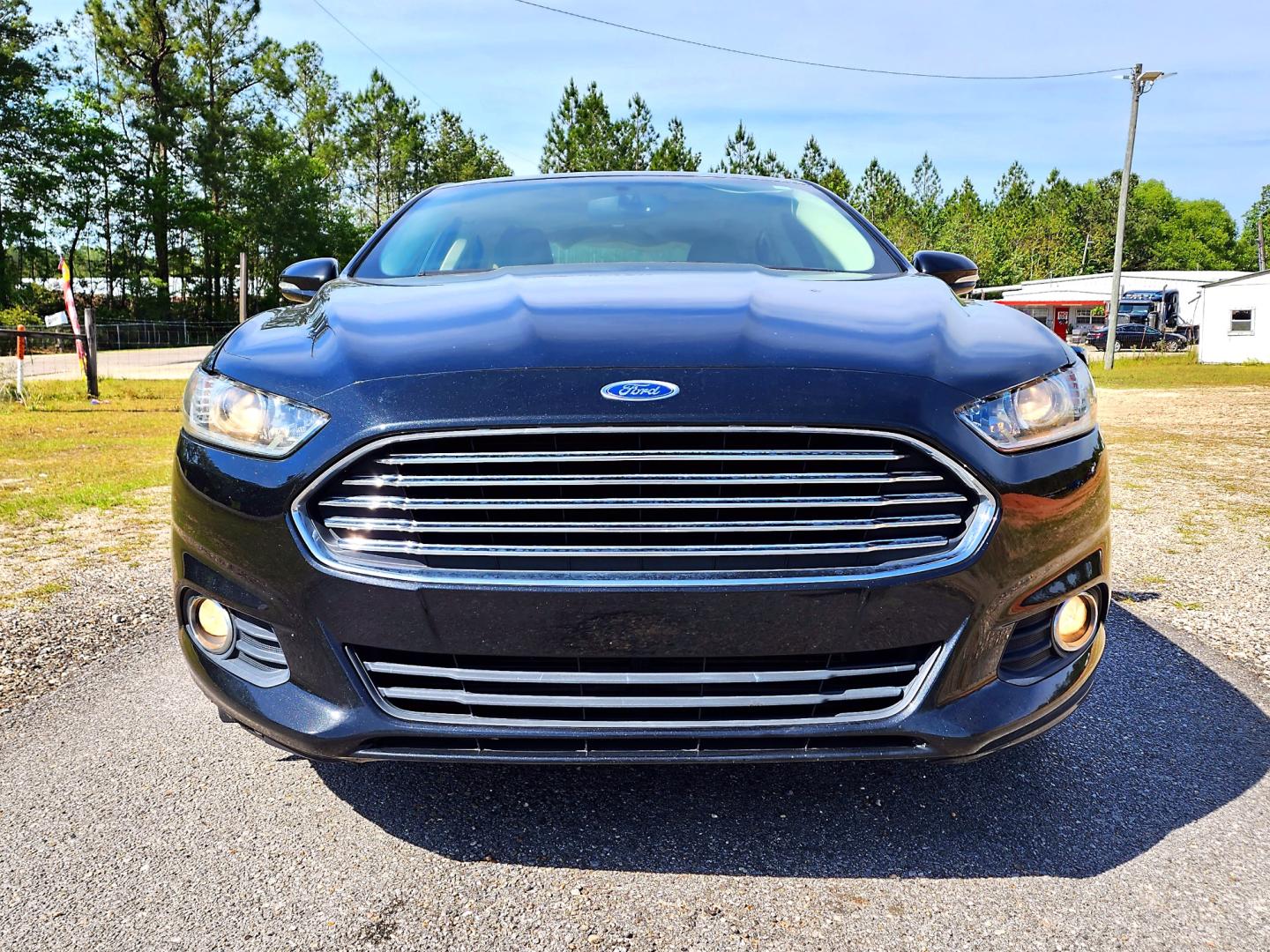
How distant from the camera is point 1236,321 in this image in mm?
35156

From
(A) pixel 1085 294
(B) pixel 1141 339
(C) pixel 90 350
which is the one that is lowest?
(B) pixel 1141 339

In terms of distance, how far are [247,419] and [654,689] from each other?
100 centimetres

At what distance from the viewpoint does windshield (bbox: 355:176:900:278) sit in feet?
10.9

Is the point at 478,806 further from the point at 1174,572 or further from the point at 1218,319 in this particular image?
the point at 1218,319

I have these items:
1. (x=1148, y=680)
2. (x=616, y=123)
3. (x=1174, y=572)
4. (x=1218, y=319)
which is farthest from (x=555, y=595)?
(x=616, y=123)

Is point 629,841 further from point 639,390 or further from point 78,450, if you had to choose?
point 78,450

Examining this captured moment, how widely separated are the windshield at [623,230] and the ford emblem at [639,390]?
1.20m

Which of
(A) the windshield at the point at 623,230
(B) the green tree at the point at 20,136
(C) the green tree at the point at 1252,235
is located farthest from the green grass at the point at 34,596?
(C) the green tree at the point at 1252,235

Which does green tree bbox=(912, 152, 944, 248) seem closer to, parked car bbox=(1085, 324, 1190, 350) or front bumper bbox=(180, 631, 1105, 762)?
parked car bbox=(1085, 324, 1190, 350)

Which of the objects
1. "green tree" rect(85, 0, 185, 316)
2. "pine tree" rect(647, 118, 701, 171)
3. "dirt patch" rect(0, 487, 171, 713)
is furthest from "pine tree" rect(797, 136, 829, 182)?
"dirt patch" rect(0, 487, 171, 713)

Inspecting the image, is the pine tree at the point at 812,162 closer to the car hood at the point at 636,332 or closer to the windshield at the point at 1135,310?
the windshield at the point at 1135,310

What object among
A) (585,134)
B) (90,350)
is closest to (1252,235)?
(585,134)

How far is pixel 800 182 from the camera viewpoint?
401 cm

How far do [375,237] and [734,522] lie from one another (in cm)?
215
